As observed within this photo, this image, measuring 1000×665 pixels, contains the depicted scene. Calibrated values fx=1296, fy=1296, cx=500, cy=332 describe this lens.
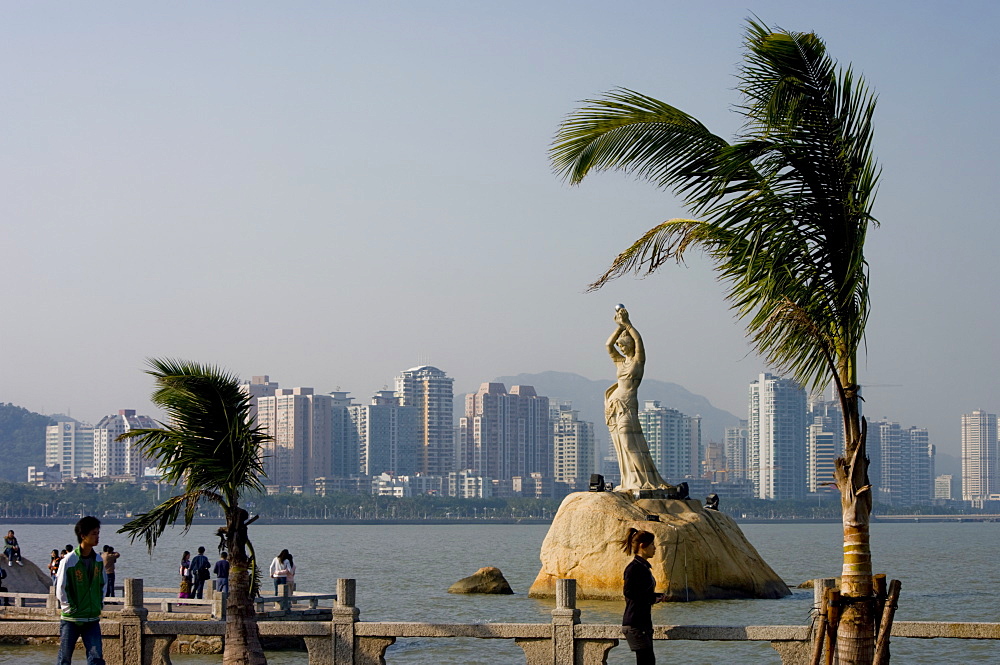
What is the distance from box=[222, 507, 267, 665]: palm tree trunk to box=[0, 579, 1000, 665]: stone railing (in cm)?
40

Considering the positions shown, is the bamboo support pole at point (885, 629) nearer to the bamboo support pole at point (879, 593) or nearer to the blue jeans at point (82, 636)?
the bamboo support pole at point (879, 593)

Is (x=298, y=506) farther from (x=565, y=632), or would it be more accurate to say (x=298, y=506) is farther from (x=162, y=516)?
(x=565, y=632)

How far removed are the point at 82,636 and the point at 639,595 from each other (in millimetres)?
4330

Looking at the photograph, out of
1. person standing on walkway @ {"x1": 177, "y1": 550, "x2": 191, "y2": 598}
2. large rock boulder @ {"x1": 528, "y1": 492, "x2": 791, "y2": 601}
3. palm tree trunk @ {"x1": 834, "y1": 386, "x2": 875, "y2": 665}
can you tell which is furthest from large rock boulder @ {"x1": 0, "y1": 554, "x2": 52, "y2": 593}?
palm tree trunk @ {"x1": 834, "y1": 386, "x2": 875, "y2": 665}

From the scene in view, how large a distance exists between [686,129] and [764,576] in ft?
56.0

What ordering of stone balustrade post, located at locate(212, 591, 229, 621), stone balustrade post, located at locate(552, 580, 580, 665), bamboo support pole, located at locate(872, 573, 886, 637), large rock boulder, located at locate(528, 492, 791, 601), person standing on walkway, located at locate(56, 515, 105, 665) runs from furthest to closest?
large rock boulder, located at locate(528, 492, 791, 601) → stone balustrade post, located at locate(212, 591, 229, 621) → stone balustrade post, located at locate(552, 580, 580, 665) → person standing on walkway, located at locate(56, 515, 105, 665) → bamboo support pole, located at locate(872, 573, 886, 637)

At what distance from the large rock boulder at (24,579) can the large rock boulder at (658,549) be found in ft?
32.2

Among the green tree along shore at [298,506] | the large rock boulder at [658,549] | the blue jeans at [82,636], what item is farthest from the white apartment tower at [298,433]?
the blue jeans at [82,636]

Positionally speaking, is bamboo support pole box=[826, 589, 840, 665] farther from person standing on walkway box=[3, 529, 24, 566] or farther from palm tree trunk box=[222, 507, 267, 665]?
person standing on walkway box=[3, 529, 24, 566]

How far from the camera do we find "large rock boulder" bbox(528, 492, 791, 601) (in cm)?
2322

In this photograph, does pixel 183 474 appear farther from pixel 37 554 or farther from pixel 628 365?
pixel 37 554

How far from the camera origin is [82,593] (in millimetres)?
9875

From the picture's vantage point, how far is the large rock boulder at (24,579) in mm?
24297

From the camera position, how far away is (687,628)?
1104 cm
